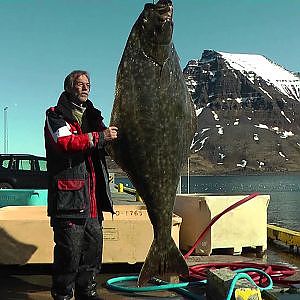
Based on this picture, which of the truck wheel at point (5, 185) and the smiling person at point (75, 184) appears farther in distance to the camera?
the truck wheel at point (5, 185)

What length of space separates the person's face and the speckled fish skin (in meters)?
0.62

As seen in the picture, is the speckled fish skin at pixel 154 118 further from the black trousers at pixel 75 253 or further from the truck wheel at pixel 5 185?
the truck wheel at pixel 5 185

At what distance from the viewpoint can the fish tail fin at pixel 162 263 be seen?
4.41 metres

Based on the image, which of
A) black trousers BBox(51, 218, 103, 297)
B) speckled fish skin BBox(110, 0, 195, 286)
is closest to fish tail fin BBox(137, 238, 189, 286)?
speckled fish skin BBox(110, 0, 195, 286)

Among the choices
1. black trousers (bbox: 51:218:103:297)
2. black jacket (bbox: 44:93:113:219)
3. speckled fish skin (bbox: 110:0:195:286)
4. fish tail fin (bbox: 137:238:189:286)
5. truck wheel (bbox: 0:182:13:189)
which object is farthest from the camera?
truck wheel (bbox: 0:182:13:189)

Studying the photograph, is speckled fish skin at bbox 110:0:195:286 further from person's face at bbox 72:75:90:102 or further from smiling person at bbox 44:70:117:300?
person's face at bbox 72:75:90:102

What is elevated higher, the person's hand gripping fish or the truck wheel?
the person's hand gripping fish

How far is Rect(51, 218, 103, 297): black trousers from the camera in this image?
15.4 ft

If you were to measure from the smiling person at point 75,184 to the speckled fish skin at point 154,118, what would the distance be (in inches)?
16.1

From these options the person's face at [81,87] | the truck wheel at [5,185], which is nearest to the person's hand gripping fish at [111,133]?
the person's face at [81,87]

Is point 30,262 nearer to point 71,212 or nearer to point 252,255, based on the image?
point 71,212

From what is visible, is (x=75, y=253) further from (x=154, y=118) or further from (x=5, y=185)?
(x=5, y=185)

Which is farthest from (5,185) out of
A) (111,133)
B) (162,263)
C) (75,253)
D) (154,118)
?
(154,118)

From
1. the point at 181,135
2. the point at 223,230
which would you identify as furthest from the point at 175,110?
the point at 223,230
